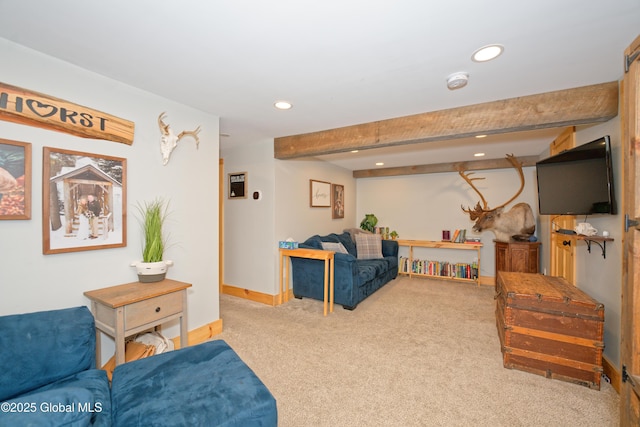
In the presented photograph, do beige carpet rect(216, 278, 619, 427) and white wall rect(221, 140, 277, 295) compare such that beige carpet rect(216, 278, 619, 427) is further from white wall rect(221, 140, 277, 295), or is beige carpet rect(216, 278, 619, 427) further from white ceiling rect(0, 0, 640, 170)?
white ceiling rect(0, 0, 640, 170)

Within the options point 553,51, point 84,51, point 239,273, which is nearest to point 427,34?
point 553,51

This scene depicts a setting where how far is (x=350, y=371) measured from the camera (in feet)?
7.23

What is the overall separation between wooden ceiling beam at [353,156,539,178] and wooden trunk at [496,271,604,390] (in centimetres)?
297

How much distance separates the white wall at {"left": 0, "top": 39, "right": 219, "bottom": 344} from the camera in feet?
5.36

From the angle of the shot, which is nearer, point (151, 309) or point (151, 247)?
point (151, 309)

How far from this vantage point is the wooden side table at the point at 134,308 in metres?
1.69

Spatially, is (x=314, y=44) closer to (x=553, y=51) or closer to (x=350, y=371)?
(x=553, y=51)

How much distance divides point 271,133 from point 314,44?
1924mm

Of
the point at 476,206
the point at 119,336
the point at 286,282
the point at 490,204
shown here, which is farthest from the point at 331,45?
the point at 490,204

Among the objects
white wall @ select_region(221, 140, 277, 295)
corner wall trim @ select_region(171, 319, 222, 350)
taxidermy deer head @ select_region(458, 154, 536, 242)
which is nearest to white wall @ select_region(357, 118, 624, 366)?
taxidermy deer head @ select_region(458, 154, 536, 242)

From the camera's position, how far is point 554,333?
2111 mm

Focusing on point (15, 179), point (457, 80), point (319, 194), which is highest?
point (457, 80)

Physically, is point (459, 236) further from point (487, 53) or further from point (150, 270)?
point (150, 270)

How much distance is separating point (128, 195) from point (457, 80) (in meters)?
2.68
